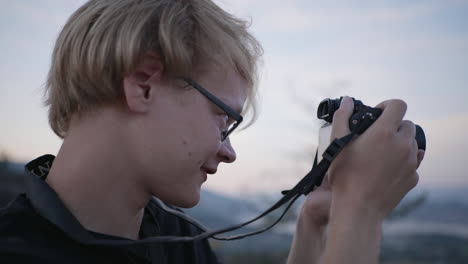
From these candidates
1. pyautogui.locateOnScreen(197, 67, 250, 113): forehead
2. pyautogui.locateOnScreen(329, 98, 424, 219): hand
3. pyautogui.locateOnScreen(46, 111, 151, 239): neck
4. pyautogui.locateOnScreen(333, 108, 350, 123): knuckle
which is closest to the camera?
pyautogui.locateOnScreen(329, 98, 424, 219): hand

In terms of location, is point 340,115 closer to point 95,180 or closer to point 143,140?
point 143,140

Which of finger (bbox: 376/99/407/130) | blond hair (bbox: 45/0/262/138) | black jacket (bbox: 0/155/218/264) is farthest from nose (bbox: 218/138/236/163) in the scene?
finger (bbox: 376/99/407/130)

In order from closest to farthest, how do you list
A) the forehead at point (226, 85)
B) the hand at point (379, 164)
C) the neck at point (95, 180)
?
the hand at point (379, 164) < the neck at point (95, 180) < the forehead at point (226, 85)

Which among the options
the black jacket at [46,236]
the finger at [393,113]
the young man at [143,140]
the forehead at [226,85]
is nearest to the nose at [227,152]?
the young man at [143,140]

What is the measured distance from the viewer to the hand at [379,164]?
154 centimetres

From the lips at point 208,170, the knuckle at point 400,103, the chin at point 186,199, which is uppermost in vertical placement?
the knuckle at point 400,103

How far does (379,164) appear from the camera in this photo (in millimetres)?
1544

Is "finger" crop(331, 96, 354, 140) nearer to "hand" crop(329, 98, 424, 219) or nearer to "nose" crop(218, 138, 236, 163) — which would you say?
"hand" crop(329, 98, 424, 219)

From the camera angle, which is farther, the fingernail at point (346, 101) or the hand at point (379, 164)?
the fingernail at point (346, 101)

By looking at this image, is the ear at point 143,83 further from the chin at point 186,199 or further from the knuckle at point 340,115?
the knuckle at point 340,115

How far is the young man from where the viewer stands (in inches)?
62.9

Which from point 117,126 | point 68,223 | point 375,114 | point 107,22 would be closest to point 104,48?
point 107,22

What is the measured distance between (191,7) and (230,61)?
0.27 meters

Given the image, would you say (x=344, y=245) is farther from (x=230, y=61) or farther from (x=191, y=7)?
(x=191, y=7)
